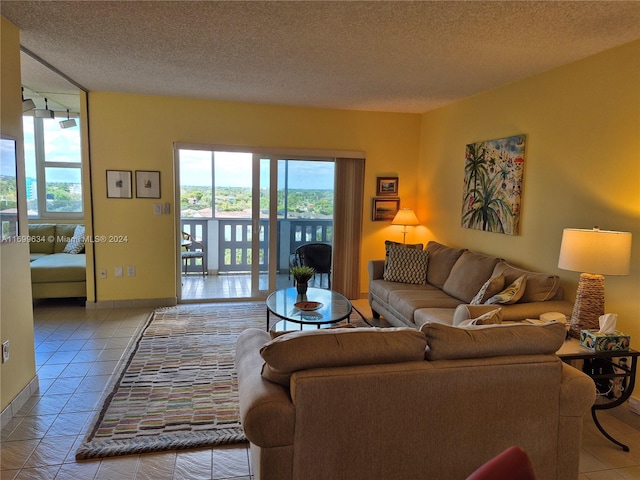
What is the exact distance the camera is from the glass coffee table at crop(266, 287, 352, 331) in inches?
127

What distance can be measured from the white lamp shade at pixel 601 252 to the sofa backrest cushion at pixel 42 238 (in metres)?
6.09

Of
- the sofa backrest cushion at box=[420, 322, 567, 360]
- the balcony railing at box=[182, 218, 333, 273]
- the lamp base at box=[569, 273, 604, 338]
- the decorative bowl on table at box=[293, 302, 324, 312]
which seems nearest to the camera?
the sofa backrest cushion at box=[420, 322, 567, 360]

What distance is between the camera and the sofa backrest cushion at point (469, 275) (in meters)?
3.70

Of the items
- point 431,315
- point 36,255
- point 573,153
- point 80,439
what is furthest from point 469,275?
point 36,255

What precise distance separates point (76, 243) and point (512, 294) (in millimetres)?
5284

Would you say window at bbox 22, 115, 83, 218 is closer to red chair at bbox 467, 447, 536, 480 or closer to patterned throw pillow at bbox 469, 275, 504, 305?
patterned throw pillow at bbox 469, 275, 504, 305

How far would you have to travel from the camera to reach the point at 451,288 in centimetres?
397

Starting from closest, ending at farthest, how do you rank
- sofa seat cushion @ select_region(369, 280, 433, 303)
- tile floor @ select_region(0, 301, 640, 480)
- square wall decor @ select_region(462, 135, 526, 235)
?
tile floor @ select_region(0, 301, 640, 480), square wall decor @ select_region(462, 135, 526, 235), sofa seat cushion @ select_region(369, 280, 433, 303)

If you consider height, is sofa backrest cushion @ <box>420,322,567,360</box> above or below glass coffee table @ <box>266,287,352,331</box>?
above

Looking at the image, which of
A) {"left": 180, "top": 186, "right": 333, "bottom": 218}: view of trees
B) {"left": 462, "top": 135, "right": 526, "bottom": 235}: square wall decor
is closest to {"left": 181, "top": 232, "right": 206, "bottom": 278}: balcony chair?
{"left": 180, "top": 186, "right": 333, "bottom": 218}: view of trees

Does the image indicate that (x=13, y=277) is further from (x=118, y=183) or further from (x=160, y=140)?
(x=160, y=140)

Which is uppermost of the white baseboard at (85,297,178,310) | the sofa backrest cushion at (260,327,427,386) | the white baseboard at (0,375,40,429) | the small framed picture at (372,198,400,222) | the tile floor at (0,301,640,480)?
the small framed picture at (372,198,400,222)

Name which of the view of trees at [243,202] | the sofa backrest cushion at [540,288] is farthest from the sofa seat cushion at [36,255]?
the sofa backrest cushion at [540,288]

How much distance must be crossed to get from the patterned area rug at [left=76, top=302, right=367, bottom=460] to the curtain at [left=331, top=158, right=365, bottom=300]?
1105 millimetres
